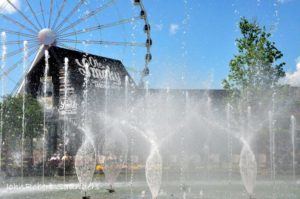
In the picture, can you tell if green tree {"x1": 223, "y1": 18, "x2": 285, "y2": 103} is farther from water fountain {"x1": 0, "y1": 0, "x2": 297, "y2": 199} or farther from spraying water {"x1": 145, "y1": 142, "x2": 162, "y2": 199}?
spraying water {"x1": 145, "y1": 142, "x2": 162, "y2": 199}

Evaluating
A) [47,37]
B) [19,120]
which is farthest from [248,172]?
[19,120]

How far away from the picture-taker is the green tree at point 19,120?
143 feet

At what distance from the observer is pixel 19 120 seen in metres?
44.3

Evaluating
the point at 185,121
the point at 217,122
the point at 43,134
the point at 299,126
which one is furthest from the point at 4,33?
the point at 299,126

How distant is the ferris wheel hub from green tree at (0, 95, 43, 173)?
699 cm

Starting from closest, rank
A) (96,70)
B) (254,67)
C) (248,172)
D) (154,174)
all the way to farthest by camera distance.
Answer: (154,174)
(248,172)
(254,67)
(96,70)

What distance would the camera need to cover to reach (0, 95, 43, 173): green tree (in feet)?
143

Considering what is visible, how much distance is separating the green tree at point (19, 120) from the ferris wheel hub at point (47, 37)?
6.99 metres

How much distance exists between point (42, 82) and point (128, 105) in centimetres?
998

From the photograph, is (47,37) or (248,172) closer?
(248,172)

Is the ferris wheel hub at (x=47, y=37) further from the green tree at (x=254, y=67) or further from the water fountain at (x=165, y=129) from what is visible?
the green tree at (x=254, y=67)

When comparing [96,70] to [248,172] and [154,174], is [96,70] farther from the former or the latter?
[154,174]

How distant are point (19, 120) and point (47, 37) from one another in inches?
322

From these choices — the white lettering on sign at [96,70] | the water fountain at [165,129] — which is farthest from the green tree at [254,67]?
the white lettering on sign at [96,70]
